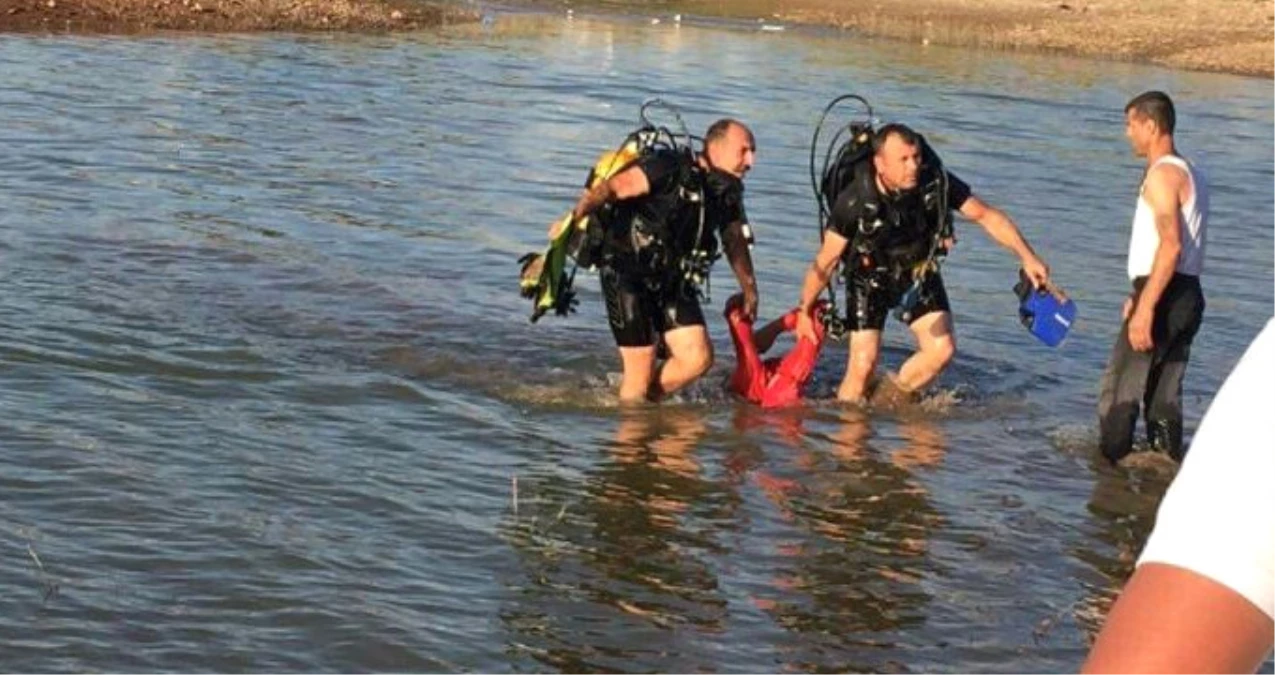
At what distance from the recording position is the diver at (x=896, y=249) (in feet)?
33.1

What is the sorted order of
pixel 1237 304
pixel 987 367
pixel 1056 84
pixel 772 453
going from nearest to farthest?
1. pixel 772 453
2. pixel 987 367
3. pixel 1237 304
4. pixel 1056 84

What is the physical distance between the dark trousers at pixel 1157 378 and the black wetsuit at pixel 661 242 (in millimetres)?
2111

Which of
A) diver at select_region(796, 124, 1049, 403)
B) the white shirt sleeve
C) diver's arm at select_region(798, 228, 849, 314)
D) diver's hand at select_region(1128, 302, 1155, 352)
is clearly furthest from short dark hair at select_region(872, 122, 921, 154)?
the white shirt sleeve

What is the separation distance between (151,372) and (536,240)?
216 inches

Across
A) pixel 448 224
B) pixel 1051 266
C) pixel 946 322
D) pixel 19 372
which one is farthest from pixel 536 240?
pixel 19 372

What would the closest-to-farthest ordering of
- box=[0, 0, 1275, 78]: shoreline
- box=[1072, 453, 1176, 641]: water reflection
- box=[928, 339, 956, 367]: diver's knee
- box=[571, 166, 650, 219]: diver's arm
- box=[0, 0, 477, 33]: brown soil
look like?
box=[1072, 453, 1176, 641]: water reflection
box=[571, 166, 650, 219]: diver's arm
box=[928, 339, 956, 367]: diver's knee
box=[0, 0, 477, 33]: brown soil
box=[0, 0, 1275, 78]: shoreline

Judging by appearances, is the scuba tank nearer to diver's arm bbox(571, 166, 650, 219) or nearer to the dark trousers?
diver's arm bbox(571, 166, 650, 219)

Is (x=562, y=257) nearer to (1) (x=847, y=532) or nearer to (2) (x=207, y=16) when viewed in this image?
(1) (x=847, y=532)

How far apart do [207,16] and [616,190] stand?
904 inches

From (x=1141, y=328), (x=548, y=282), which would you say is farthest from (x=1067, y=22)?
(x=1141, y=328)

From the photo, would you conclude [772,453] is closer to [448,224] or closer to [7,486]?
[7,486]

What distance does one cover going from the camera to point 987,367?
39.2 ft

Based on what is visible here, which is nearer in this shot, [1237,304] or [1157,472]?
[1157,472]

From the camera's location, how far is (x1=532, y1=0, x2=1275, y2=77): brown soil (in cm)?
3959
